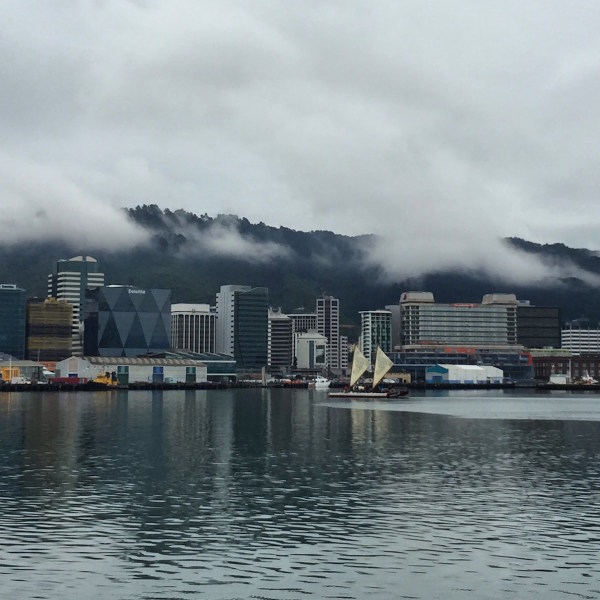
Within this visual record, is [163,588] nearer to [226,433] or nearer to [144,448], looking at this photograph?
[144,448]

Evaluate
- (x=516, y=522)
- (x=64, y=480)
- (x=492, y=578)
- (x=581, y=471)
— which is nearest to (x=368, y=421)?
(x=581, y=471)

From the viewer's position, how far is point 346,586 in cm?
3856

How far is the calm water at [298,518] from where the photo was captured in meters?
39.4

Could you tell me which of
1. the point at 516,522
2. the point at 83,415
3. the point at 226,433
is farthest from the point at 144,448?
the point at 83,415

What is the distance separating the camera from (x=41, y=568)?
41500 millimetres

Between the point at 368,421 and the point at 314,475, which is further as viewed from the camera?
the point at 368,421

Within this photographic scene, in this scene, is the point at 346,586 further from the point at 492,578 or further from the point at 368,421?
the point at 368,421

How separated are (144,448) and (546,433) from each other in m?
51.5

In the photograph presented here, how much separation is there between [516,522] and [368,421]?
9369cm

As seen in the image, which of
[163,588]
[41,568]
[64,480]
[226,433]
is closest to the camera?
[163,588]

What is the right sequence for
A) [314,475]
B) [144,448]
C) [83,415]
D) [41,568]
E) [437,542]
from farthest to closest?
[83,415]
[144,448]
[314,475]
[437,542]
[41,568]

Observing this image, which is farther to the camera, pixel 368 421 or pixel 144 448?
pixel 368 421

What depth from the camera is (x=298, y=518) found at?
2100 inches

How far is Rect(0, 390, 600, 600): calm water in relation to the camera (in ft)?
129
